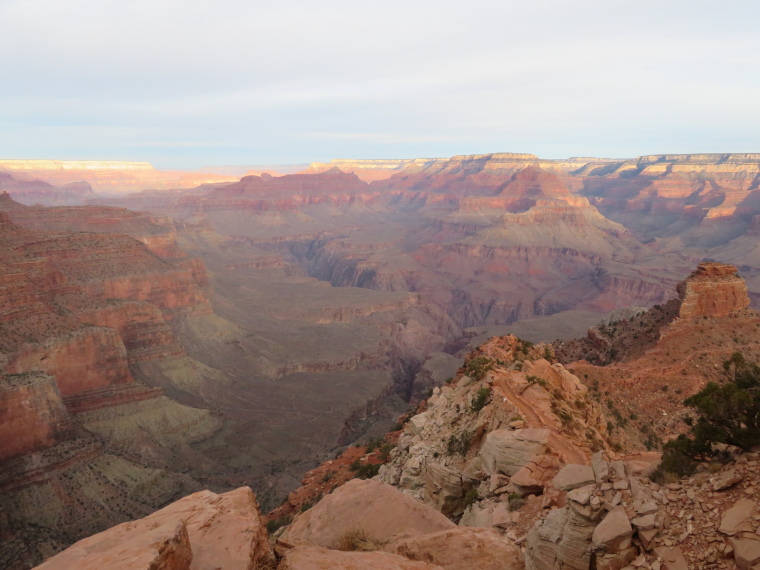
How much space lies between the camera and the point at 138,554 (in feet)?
23.5

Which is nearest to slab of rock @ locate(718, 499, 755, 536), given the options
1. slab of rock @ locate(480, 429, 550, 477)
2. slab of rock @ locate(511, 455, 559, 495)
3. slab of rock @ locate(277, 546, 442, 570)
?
slab of rock @ locate(277, 546, 442, 570)

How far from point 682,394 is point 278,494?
3012cm

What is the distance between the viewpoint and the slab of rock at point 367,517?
38.6 ft

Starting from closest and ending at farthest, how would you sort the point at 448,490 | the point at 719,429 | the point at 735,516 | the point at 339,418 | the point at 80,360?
the point at 735,516
the point at 719,429
the point at 448,490
the point at 80,360
the point at 339,418

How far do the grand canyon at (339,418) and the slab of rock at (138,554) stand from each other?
0.18 ft

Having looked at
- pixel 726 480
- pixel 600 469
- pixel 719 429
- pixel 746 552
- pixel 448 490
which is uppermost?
pixel 719 429

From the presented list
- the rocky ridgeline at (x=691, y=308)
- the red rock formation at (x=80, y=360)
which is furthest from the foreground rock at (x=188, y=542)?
the red rock formation at (x=80, y=360)

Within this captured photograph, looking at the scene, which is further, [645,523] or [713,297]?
[713,297]

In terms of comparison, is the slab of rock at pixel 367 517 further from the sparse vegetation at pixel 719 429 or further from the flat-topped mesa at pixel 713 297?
the flat-topped mesa at pixel 713 297

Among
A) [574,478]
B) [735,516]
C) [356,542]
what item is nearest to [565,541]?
[574,478]

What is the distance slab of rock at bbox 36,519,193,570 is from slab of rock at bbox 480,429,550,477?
30.4 ft

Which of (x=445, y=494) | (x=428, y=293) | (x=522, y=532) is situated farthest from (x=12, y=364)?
(x=428, y=293)

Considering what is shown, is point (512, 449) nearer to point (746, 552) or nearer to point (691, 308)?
point (746, 552)

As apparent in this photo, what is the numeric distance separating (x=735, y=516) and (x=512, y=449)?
701 cm
